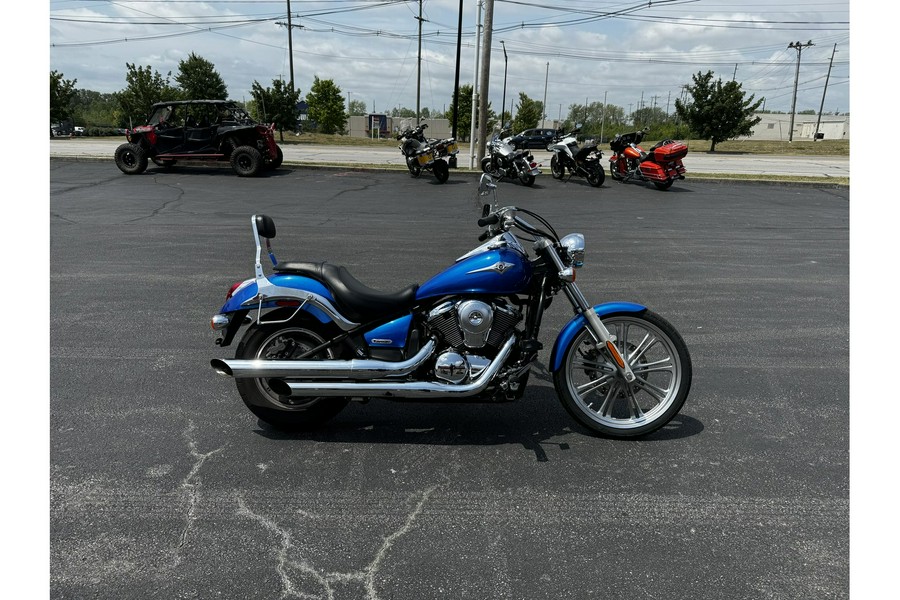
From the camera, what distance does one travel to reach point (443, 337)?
144 inches

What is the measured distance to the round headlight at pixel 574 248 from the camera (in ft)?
11.9

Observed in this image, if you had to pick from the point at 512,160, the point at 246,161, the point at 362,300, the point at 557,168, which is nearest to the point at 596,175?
the point at 557,168

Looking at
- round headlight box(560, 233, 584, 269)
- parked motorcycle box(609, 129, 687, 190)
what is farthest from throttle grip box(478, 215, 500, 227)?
parked motorcycle box(609, 129, 687, 190)

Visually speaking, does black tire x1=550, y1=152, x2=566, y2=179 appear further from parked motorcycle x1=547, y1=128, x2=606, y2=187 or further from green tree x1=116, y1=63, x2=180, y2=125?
green tree x1=116, y1=63, x2=180, y2=125

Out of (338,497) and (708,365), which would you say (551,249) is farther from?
(708,365)

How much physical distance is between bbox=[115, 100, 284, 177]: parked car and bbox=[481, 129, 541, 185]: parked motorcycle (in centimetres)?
665

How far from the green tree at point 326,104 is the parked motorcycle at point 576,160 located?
42380 mm

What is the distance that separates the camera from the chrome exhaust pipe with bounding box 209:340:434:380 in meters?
3.61

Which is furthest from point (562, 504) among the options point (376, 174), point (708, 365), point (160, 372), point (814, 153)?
point (814, 153)

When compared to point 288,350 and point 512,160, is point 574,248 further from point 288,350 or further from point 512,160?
point 512,160

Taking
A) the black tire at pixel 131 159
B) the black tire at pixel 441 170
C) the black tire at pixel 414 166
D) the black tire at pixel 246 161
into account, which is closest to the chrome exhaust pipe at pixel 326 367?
the black tire at pixel 441 170

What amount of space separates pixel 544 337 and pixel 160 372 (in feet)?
10.1

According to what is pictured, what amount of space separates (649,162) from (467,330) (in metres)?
14.7

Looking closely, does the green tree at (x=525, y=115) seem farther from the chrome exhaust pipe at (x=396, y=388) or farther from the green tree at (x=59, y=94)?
the chrome exhaust pipe at (x=396, y=388)
